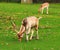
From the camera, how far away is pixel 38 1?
2518 inches

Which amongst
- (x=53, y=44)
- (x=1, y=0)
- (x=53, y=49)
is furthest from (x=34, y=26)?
(x=1, y=0)

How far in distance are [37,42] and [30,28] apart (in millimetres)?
793

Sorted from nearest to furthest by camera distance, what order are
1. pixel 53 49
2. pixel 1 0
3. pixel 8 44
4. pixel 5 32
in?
pixel 53 49, pixel 8 44, pixel 5 32, pixel 1 0

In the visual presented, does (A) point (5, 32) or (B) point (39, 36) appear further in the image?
(A) point (5, 32)

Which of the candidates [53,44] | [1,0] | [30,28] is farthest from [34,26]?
[1,0]

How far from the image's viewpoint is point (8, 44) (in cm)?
1488

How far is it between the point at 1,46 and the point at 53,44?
8.29ft

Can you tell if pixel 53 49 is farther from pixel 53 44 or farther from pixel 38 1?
pixel 38 1

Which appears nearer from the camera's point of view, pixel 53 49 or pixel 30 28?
pixel 53 49

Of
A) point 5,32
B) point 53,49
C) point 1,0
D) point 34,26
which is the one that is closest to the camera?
point 53,49

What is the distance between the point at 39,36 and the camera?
56.6 ft

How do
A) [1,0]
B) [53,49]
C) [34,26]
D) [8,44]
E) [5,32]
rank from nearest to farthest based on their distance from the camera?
1. [53,49]
2. [8,44]
3. [34,26]
4. [5,32]
5. [1,0]

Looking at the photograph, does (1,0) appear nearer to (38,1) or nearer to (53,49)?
(38,1)

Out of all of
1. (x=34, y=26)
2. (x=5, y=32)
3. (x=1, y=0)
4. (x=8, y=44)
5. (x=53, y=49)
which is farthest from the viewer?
(x=1, y=0)
